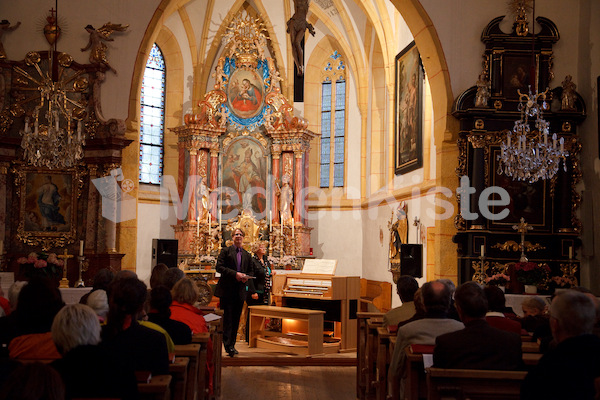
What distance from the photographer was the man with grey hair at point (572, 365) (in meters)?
3.22

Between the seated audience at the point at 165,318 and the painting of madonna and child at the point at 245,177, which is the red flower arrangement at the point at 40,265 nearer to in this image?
the seated audience at the point at 165,318

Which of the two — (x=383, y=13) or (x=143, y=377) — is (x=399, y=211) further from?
(x=143, y=377)

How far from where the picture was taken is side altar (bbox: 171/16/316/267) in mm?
18016

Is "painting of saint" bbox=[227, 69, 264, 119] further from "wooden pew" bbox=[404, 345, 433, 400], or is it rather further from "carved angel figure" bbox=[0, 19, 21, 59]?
"wooden pew" bbox=[404, 345, 433, 400]

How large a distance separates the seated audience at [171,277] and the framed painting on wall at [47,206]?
4.65 meters

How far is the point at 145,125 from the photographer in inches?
749

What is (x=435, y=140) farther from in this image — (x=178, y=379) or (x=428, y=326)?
(x=178, y=379)

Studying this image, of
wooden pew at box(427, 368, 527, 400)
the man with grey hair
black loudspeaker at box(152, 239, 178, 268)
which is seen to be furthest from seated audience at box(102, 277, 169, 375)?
black loudspeaker at box(152, 239, 178, 268)

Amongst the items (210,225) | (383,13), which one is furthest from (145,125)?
(383,13)

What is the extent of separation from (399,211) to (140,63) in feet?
21.7

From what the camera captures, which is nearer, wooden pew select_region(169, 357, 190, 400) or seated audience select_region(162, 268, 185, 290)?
wooden pew select_region(169, 357, 190, 400)

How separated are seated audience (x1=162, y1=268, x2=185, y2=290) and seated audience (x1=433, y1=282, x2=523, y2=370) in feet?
9.86

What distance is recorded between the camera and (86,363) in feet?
10.3

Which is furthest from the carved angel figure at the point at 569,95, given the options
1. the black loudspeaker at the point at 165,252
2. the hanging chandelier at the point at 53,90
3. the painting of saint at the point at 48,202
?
the painting of saint at the point at 48,202
